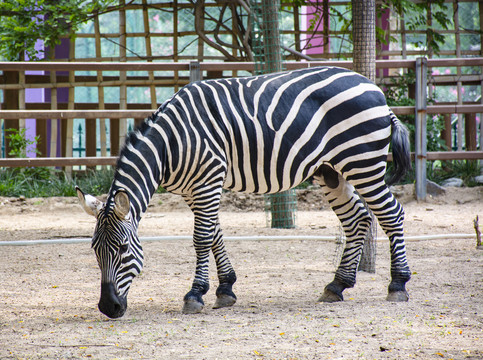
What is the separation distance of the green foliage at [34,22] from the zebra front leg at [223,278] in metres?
7.28

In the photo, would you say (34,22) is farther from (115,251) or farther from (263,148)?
Answer: (115,251)

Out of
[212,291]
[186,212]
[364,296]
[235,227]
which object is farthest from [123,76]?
[364,296]

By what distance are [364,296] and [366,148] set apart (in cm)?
111

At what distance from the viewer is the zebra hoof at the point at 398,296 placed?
4.00 metres

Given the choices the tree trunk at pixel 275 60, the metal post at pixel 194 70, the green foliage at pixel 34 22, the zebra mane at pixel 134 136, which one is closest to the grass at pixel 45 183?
the green foliage at pixel 34 22

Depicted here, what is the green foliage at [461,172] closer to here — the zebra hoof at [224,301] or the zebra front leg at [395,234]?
the zebra front leg at [395,234]

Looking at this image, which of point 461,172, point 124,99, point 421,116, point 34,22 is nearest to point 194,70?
point 124,99

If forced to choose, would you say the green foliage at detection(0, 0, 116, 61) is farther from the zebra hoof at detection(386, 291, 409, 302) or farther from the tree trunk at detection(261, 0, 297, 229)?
the zebra hoof at detection(386, 291, 409, 302)

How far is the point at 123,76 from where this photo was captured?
10242mm

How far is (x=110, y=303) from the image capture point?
345 centimetres

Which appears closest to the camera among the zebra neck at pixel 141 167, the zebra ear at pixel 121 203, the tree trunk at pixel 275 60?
the zebra ear at pixel 121 203

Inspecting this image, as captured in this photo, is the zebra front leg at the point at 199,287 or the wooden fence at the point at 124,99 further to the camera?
the wooden fence at the point at 124,99

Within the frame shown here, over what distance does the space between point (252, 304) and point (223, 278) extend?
11.0 inches

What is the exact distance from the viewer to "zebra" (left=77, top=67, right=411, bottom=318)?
3865 mm
